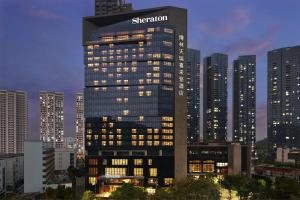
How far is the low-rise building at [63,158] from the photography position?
146 metres

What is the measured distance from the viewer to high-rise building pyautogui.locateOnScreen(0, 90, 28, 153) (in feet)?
568

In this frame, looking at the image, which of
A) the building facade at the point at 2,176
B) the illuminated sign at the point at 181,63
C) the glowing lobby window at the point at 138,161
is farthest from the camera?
the illuminated sign at the point at 181,63

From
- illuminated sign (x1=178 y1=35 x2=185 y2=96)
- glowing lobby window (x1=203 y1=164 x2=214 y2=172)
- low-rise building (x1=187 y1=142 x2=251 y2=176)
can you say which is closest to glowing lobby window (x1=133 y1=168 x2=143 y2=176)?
low-rise building (x1=187 y1=142 x2=251 y2=176)

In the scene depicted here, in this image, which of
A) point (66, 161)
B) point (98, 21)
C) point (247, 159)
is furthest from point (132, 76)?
point (66, 161)

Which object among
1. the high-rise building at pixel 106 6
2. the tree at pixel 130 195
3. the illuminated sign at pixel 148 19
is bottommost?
the tree at pixel 130 195

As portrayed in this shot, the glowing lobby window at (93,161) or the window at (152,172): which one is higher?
the glowing lobby window at (93,161)

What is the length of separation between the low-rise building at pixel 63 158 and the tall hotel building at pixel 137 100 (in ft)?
160

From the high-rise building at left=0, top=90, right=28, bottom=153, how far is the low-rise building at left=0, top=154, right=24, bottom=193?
62450 mm

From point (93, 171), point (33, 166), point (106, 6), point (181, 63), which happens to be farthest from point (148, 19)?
point (106, 6)

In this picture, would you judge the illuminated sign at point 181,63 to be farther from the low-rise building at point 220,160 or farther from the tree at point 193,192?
the tree at point 193,192

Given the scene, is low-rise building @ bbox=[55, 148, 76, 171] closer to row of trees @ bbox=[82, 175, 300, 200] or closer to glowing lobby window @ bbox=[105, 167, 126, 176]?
glowing lobby window @ bbox=[105, 167, 126, 176]

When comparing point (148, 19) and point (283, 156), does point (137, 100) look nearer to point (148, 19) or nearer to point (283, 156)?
point (148, 19)

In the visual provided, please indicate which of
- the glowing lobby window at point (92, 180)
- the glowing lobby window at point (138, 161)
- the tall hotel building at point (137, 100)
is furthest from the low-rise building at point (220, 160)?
the glowing lobby window at point (92, 180)

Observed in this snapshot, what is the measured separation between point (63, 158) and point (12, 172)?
40438 mm
